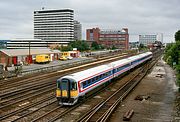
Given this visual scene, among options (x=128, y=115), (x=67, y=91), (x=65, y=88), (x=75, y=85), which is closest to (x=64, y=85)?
(x=65, y=88)

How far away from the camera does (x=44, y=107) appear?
2462cm

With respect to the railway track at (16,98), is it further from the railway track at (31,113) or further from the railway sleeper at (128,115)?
the railway sleeper at (128,115)

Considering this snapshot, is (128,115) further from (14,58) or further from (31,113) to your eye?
(14,58)

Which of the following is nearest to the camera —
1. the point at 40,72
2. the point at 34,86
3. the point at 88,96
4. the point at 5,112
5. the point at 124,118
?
the point at 124,118

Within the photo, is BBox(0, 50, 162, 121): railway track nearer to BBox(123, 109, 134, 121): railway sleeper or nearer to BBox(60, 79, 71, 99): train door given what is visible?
BBox(60, 79, 71, 99): train door

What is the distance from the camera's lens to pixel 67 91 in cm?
2414

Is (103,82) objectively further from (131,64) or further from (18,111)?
(131,64)

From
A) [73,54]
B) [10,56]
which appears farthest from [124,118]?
[73,54]

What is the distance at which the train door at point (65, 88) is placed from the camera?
24.2m

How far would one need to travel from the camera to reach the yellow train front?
24.2 meters

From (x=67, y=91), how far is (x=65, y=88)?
36 centimetres

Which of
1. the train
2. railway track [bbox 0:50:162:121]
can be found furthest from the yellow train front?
railway track [bbox 0:50:162:121]

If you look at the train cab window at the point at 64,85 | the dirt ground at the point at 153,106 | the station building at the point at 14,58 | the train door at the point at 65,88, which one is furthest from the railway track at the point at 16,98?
the station building at the point at 14,58

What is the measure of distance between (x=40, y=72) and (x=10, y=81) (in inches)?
451
